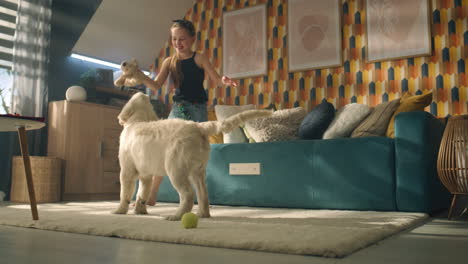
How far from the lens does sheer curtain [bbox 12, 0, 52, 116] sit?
13.4ft

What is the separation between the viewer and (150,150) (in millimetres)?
2070

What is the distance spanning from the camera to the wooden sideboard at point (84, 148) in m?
3.99

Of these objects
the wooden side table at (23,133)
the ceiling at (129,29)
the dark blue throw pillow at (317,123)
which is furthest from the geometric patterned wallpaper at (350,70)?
the wooden side table at (23,133)

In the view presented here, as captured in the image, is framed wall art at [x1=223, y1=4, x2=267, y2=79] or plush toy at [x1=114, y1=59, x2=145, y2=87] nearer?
plush toy at [x1=114, y1=59, x2=145, y2=87]

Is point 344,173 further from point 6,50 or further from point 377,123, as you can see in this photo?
point 6,50

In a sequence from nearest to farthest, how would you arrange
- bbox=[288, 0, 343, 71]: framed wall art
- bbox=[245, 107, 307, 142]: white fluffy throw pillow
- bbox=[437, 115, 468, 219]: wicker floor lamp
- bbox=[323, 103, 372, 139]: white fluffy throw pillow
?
bbox=[437, 115, 468, 219]: wicker floor lamp
bbox=[323, 103, 372, 139]: white fluffy throw pillow
bbox=[245, 107, 307, 142]: white fluffy throw pillow
bbox=[288, 0, 343, 71]: framed wall art

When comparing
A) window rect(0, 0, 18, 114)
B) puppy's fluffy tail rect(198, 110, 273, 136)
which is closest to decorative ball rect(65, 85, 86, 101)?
window rect(0, 0, 18, 114)

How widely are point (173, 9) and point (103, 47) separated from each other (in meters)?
1.12

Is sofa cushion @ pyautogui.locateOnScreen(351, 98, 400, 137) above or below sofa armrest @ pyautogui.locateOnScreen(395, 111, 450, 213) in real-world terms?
above

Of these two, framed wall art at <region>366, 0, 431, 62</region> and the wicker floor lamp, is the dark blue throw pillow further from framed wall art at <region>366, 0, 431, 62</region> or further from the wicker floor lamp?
framed wall art at <region>366, 0, 431, 62</region>

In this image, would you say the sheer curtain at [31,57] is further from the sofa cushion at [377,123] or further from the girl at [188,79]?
the sofa cushion at [377,123]

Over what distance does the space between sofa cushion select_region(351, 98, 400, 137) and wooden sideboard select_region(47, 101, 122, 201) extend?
2628 mm

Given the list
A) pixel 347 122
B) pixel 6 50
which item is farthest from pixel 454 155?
pixel 6 50

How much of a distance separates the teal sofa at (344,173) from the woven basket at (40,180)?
162 centimetres
